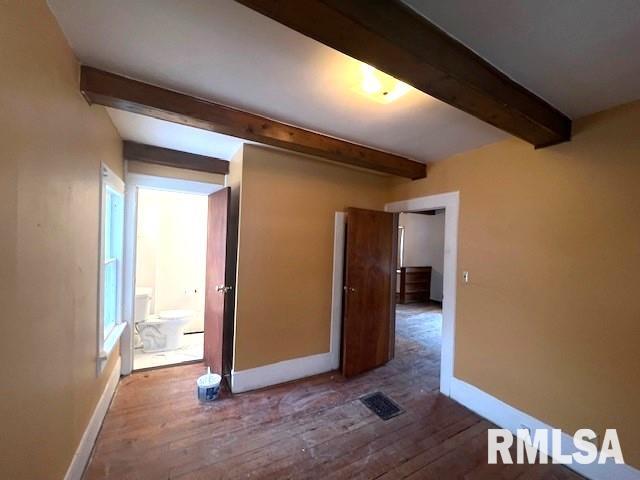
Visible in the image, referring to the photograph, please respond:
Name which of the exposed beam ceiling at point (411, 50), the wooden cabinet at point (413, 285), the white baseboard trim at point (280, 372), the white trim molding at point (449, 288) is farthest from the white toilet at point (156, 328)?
the wooden cabinet at point (413, 285)

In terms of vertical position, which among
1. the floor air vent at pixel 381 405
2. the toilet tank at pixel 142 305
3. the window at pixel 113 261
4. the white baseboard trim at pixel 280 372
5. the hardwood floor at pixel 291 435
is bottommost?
the floor air vent at pixel 381 405

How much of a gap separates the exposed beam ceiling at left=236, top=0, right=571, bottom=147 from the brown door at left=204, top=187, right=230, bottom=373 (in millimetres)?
1865

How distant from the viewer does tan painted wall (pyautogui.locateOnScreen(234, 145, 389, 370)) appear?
251 cm

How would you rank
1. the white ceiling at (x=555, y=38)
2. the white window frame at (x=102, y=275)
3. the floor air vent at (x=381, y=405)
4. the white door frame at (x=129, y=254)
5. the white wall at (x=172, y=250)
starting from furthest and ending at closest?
the white wall at (x=172, y=250), the white door frame at (x=129, y=254), the floor air vent at (x=381, y=405), the white window frame at (x=102, y=275), the white ceiling at (x=555, y=38)

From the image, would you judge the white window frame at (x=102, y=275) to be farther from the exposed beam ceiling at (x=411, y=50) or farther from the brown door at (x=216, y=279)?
the exposed beam ceiling at (x=411, y=50)

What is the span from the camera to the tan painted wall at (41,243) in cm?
87

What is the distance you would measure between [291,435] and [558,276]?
2238 mm

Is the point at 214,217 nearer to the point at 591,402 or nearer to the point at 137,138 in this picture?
the point at 137,138

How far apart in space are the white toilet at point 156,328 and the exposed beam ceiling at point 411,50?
3.51 metres

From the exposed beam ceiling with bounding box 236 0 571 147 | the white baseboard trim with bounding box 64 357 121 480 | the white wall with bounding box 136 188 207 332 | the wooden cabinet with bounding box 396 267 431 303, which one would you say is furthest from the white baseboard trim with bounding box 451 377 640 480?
the wooden cabinet with bounding box 396 267 431 303

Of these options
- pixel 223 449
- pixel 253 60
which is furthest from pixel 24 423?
pixel 253 60

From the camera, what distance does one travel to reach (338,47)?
3.40 feet

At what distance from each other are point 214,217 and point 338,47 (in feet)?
7.33

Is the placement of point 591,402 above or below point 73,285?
below
